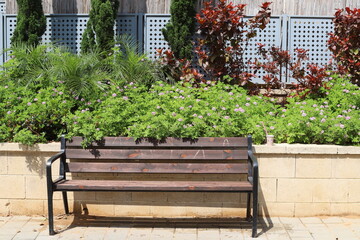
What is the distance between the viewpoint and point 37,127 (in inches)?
213

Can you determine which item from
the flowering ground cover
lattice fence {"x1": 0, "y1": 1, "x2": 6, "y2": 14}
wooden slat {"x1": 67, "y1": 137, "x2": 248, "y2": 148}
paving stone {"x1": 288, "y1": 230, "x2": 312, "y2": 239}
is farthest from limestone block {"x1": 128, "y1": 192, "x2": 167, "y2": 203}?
lattice fence {"x1": 0, "y1": 1, "x2": 6, "y2": 14}

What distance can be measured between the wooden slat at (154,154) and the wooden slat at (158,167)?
76 millimetres

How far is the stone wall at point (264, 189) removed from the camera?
499cm

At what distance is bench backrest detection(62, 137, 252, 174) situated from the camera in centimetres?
485

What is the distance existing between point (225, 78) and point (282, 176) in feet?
7.39

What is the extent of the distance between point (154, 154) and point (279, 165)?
4.56 feet

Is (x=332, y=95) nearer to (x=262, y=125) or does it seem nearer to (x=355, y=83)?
(x=355, y=83)

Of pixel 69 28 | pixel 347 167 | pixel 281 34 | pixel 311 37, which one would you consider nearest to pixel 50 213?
pixel 347 167

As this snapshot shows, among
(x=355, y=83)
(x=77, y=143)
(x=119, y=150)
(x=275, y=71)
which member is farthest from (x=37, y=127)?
(x=355, y=83)

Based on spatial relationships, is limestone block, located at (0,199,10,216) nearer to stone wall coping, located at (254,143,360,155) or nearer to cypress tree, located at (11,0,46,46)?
stone wall coping, located at (254,143,360,155)

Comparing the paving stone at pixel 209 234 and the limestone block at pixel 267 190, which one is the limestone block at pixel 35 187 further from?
the limestone block at pixel 267 190

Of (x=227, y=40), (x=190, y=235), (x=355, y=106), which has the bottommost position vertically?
(x=190, y=235)

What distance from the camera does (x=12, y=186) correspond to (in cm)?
512

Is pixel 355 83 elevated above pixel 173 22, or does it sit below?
below
